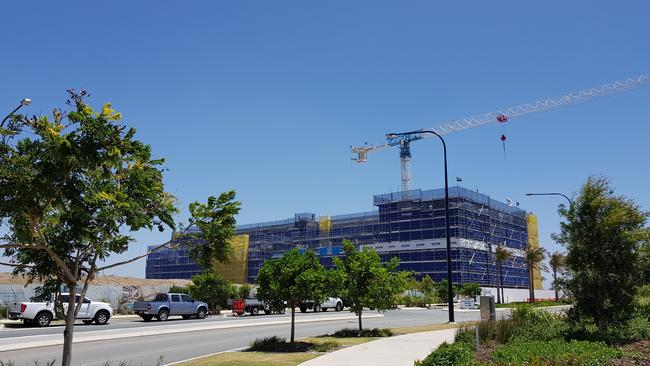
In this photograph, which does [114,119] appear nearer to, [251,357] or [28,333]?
[251,357]

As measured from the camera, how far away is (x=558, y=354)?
37.5 feet

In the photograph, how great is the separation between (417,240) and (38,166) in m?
94.9

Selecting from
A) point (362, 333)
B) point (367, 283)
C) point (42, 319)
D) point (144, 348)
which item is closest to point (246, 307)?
point (42, 319)

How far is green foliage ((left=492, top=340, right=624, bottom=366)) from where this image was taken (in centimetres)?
1056

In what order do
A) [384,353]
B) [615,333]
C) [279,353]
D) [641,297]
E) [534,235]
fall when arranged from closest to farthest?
[384,353] → [615,333] → [641,297] → [279,353] → [534,235]

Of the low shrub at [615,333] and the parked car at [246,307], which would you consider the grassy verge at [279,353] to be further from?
the parked car at [246,307]

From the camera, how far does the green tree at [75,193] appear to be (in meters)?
7.68

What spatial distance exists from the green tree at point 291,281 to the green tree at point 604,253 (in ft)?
25.0

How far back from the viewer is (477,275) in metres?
96.6

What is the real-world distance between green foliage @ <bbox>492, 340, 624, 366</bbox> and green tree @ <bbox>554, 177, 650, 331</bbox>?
313 cm

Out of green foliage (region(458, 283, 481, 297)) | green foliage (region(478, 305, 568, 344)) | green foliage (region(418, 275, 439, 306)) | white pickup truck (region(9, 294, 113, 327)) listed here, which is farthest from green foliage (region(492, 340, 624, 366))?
green foliage (region(458, 283, 481, 297))

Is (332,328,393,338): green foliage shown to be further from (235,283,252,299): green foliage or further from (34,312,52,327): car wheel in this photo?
(235,283,252,299): green foliage

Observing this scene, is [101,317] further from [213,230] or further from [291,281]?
[213,230]

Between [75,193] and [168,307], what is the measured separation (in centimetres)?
2878
